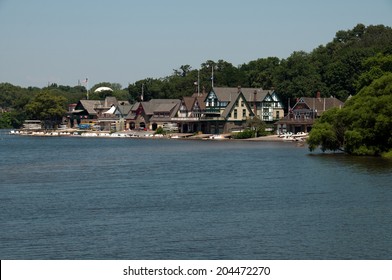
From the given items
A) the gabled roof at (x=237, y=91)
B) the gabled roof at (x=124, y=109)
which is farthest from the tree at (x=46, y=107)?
the gabled roof at (x=237, y=91)

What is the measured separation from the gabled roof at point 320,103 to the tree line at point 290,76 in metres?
3.17

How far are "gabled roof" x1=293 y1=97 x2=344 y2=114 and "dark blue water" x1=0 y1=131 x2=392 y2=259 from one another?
39.8 meters

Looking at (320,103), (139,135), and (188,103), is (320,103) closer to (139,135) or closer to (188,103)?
(188,103)

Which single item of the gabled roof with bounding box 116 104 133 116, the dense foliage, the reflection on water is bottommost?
the reflection on water

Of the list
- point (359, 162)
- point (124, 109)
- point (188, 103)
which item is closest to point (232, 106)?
point (188, 103)

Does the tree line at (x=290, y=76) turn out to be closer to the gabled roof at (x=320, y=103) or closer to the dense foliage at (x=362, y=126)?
the gabled roof at (x=320, y=103)

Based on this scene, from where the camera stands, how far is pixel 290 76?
103m

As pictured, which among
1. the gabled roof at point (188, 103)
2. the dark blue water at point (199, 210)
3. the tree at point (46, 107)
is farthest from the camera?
the tree at point (46, 107)

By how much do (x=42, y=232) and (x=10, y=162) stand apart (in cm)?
2958

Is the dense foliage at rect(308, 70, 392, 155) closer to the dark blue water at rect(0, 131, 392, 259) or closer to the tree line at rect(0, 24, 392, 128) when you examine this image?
the dark blue water at rect(0, 131, 392, 259)

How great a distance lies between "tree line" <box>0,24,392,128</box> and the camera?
3792 inches

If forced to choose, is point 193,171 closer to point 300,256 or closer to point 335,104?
point 300,256

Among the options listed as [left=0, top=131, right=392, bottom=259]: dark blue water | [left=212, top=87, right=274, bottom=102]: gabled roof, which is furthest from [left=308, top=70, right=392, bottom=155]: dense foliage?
[left=212, top=87, right=274, bottom=102]: gabled roof

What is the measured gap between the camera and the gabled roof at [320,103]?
8890 cm
